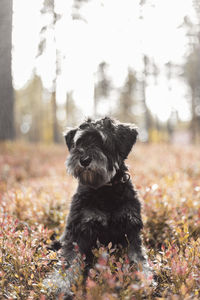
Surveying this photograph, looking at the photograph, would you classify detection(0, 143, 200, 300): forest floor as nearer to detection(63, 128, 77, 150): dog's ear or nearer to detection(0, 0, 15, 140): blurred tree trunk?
detection(63, 128, 77, 150): dog's ear

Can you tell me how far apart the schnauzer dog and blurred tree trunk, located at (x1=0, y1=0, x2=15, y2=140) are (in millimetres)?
9854

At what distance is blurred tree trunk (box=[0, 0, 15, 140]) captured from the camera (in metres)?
11.4

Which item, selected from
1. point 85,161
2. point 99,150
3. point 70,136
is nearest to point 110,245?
point 85,161

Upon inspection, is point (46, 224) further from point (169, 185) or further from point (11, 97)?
point (11, 97)

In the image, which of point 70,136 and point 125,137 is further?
point 70,136

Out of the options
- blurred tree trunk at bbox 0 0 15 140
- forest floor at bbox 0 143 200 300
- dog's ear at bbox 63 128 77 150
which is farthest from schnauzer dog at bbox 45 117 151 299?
blurred tree trunk at bbox 0 0 15 140

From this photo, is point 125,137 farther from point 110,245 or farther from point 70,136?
point 110,245

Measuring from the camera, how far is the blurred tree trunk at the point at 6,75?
37.6ft

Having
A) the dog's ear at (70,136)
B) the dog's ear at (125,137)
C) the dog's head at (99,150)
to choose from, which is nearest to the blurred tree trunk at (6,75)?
the dog's ear at (70,136)

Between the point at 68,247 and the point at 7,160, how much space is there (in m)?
8.39

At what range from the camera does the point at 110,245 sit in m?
3.18

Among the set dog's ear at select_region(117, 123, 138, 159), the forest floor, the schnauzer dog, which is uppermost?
dog's ear at select_region(117, 123, 138, 159)

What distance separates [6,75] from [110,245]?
446 inches

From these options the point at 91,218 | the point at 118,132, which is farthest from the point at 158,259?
the point at 118,132
